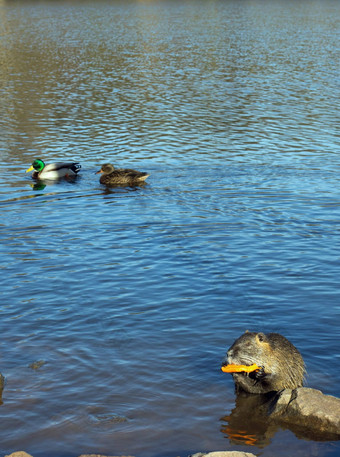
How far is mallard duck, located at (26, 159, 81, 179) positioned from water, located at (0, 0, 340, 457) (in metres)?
0.34

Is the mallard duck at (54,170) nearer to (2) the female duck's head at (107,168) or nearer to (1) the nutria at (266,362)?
(2) the female duck's head at (107,168)

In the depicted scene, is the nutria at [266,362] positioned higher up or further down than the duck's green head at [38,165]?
higher up

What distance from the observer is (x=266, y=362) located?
29.3 feet

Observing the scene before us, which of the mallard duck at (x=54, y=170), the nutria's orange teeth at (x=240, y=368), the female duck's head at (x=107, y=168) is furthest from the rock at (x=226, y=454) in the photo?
the mallard duck at (x=54, y=170)

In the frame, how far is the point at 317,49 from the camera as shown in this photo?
53.1 metres

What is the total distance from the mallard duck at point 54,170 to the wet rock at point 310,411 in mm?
14130

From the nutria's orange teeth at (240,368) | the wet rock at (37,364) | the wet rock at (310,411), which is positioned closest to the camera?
the wet rock at (310,411)

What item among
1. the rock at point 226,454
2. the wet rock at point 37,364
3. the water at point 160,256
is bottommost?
the water at point 160,256

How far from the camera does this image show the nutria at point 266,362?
8914mm

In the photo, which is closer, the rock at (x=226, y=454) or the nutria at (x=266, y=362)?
the rock at (x=226, y=454)

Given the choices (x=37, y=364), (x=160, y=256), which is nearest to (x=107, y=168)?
(x=160, y=256)

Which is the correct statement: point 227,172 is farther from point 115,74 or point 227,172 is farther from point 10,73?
point 10,73

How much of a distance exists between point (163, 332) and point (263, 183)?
9.88m

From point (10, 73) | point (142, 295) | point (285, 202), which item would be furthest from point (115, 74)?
point (142, 295)
